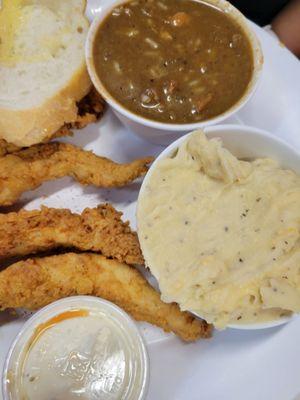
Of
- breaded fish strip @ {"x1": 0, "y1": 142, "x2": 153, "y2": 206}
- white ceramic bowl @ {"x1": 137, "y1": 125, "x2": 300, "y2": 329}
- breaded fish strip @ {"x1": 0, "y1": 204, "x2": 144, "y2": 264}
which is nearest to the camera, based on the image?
white ceramic bowl @ {"x1": 137, "y1": 125, "x2": 300, "y2": 329}

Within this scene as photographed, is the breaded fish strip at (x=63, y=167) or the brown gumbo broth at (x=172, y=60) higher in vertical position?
the brown gumbo broth at (x=172, y=60)

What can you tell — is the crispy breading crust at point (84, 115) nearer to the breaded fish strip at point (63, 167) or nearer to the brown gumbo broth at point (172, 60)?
the breaded fish strip at point (63, 167)

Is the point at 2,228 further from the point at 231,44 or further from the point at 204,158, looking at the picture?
the point at 231,44

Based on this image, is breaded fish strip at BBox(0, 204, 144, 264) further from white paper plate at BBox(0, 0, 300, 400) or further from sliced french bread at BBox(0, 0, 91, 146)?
sliced french bread at BBox(0, 0, 91, 146)

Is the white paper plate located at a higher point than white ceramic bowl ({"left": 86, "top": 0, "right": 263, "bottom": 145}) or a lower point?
lower

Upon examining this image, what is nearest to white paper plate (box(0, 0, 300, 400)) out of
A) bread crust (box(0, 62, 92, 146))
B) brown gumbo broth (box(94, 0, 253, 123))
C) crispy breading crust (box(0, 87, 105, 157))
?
crispy breading crust (box(0, 87, 105, 157))

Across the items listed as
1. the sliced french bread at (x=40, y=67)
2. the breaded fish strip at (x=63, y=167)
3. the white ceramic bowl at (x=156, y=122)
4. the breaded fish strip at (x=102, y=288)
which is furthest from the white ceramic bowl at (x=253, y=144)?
the sliced french bread at (x=40, y=67)

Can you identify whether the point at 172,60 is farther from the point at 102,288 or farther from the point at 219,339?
the point at 219,339
